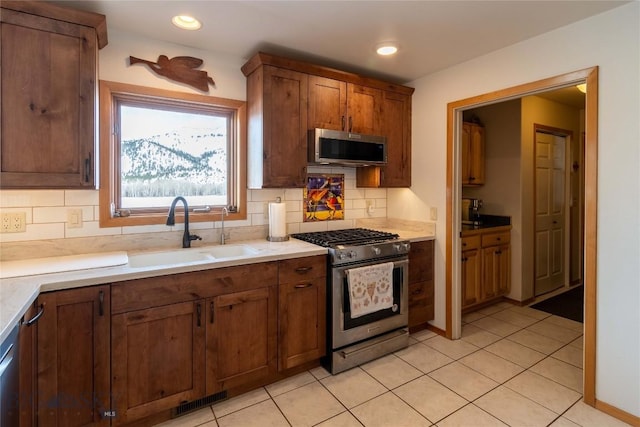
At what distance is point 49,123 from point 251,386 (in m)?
1.98

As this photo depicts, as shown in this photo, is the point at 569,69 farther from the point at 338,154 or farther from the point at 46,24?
the point at 46,24

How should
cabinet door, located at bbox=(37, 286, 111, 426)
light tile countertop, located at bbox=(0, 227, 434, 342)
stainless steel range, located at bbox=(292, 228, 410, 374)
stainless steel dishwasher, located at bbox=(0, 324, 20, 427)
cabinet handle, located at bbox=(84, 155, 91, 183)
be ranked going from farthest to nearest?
stainless steel range, located at bbox=(292, 228, 410, 374), cabinet handle, located at bbox=(84, 155, 91, 183), cabinet door, located at bbox=(37, 286, 111, 426), light tile countertop, located at bbox=(0, 227, 434, 342), stainless steel dishwasher, located at bbox=(0, 324, 20, 427)

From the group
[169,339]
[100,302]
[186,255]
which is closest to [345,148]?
[186,255]

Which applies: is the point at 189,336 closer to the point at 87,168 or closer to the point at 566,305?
the point at 87,168

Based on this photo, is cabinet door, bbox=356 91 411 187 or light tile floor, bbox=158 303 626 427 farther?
cabinet door, bbox=356 91 411 187

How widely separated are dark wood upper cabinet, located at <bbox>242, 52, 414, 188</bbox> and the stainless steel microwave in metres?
0.10

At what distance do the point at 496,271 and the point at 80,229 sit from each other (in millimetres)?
3923

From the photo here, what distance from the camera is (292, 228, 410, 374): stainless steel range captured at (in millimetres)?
2377

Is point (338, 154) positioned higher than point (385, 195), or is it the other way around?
point (338, 154)

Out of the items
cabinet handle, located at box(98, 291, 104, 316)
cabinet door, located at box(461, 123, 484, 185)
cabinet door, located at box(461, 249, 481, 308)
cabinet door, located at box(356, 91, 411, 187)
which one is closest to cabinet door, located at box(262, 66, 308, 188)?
cabinet door, located at box(356, 91, 411, 187)

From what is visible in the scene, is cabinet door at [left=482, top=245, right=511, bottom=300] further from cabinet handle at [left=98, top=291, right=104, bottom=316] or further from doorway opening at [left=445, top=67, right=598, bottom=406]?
cabinet handle at [left=98, top=291, right=104, bottom=316]

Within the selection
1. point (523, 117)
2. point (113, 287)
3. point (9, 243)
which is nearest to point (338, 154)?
point (113, 287)

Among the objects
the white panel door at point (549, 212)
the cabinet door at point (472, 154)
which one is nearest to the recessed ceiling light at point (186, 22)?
the cabinet door at point (472, 154)

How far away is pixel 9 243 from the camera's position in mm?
1917
